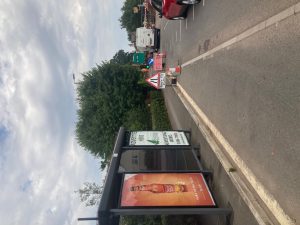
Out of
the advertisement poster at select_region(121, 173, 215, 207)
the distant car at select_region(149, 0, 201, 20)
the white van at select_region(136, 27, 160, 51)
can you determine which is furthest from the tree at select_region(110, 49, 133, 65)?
the advertisement poster at select_region(121, 173, 215, 207)

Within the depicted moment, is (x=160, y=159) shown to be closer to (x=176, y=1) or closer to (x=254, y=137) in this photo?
(x=254, y=137)

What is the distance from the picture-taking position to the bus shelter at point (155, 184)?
8555mm

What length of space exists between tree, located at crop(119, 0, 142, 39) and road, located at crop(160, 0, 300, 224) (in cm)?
5017

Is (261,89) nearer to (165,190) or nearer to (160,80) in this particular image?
(165,190)

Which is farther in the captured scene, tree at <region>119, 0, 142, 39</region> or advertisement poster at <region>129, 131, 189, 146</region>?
tree at <region>119, 0, 142, 39</region>

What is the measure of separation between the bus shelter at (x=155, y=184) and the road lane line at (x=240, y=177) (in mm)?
888

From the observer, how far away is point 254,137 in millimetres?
8062

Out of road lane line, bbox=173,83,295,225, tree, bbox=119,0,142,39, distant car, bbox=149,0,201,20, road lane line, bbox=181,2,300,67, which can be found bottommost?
road lane line, bbox=173,83,295,225

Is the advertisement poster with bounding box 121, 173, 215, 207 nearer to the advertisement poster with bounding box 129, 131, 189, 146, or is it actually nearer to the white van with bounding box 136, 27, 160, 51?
the advertisement poster with bounding box 129, 131, 189, 146

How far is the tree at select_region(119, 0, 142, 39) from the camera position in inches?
2408

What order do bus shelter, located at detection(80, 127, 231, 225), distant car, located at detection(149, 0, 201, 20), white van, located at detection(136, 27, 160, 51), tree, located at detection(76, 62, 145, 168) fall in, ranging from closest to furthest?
bus shelter, located at detection(80, 127, 231, 225), distant car, located at detection(149, 0, 201, 20), tree, located at detection(76, 62, 145, 168), white van, located at detection(136, 27, 160, 51)

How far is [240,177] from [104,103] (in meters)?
22.6

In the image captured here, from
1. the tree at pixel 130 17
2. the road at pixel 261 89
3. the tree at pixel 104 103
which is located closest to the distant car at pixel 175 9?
the road at pixel 261 89

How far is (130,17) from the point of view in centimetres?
6238
